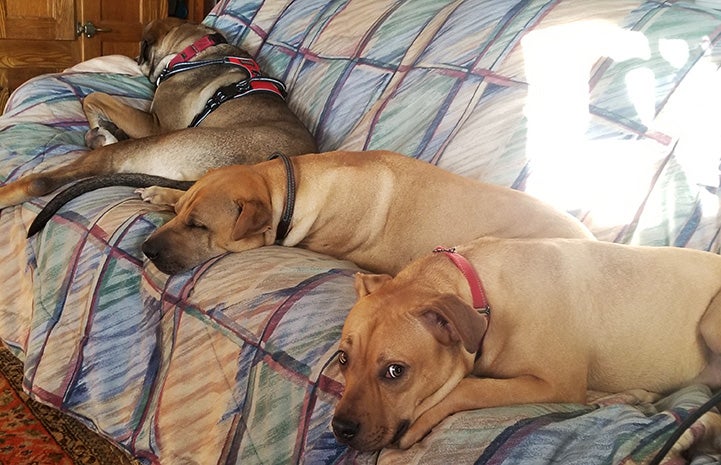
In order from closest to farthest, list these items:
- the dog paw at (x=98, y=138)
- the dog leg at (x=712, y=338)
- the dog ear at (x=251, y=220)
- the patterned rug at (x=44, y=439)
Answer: the dog leg at (x=712, y=338) < the dog ear at (x=251, y=220) < the patterned rug at (x=44, y=439) < the dog paw at (x=98, y=138)

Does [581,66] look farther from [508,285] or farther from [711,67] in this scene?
[508,285]

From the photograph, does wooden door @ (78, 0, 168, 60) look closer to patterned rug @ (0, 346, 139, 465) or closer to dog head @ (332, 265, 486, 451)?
patterned rug @ (0, 346, 139, 465)

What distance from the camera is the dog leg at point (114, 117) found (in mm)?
3625

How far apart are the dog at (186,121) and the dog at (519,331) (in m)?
1.40

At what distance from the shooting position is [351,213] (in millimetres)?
2639

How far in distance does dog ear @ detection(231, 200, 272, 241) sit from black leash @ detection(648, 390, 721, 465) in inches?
54.3

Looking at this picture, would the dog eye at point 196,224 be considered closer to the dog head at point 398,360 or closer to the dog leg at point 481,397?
the dog head at point 398,360

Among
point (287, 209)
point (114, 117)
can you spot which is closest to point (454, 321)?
point (287, 209)

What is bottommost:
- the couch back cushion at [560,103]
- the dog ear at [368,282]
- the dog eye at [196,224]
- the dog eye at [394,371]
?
the dog eye at [196,224]

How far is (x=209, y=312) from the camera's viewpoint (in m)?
2.18

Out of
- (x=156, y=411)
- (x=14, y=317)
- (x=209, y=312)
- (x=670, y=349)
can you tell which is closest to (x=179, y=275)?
(x=209, y=312)

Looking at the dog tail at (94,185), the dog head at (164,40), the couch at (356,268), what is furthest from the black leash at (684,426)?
the dog head at (164,40)

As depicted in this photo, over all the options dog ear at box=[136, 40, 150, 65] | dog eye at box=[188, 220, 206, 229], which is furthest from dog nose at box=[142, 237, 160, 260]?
dog ear at box=[136, 40, 150, 65]

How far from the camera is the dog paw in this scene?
3502mm
